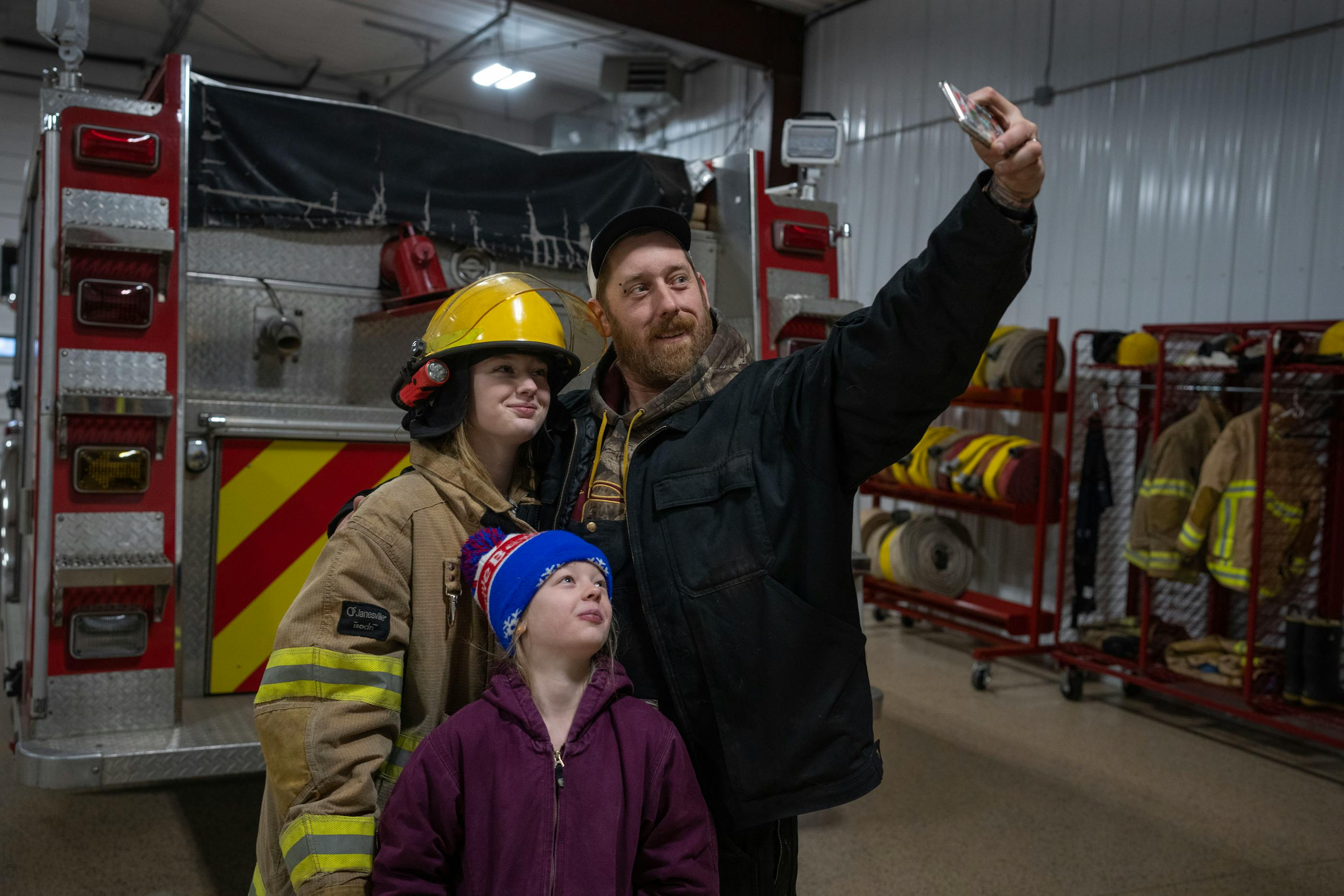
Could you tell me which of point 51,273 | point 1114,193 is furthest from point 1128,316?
point 51,273

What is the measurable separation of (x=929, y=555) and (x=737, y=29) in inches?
219

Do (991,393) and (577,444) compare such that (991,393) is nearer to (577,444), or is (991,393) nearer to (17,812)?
(577,444)

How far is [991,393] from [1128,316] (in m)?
0.98

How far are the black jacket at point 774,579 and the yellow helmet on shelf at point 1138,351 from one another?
4726 mm

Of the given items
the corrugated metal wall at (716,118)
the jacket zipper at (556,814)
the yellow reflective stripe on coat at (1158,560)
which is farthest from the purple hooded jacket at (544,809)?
the corrugated metal wall at (716,118)

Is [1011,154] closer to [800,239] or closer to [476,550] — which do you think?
[476,550]

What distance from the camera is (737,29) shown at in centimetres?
976

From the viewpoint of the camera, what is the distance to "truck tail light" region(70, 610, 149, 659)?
A: 289cm

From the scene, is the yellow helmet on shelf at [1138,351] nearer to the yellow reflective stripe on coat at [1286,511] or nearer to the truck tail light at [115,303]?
the yellow reflective stripe on coat at [1286,511]

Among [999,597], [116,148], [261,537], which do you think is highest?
[116,148]

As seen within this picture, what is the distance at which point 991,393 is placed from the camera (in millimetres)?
6875

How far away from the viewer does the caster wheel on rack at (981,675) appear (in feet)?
20.1

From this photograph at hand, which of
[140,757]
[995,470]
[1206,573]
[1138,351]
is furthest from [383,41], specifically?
[140,757]

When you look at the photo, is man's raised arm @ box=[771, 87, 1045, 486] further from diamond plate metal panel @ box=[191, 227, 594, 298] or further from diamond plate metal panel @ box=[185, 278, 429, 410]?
diamond plate metal panel @ box=[185, 278, 429, 410]
